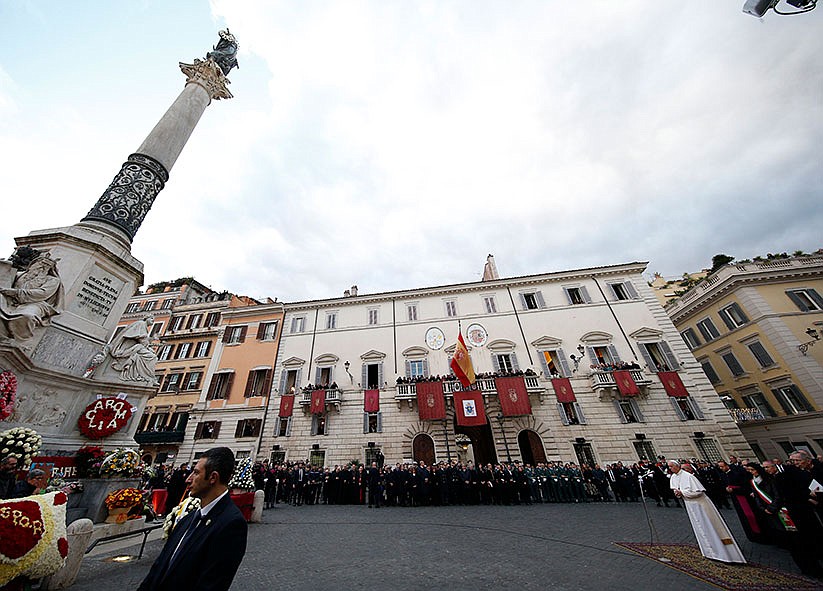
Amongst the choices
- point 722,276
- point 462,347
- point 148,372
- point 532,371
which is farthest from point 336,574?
point 722,276

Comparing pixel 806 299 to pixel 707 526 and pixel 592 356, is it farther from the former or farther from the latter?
pixel 707 526

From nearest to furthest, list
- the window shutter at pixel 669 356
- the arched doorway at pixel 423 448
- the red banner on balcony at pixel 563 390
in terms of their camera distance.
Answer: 1. the arched doorway at pixel 423 448
2. the red banner on balcony at pixel 563 390
3. the window shutter at pixel 669 356

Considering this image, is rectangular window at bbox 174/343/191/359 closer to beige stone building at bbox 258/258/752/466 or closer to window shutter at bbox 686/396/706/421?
beige stone building at bbox 258/258/752/466

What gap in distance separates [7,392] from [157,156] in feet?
24.4

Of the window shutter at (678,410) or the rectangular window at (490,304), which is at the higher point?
the rectangular window at (490,304)

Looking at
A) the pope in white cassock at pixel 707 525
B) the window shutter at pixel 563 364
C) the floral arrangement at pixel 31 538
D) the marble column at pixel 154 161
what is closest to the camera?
the floral arrangement at pixel 31 538

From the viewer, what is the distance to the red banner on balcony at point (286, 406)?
2058 centimetres

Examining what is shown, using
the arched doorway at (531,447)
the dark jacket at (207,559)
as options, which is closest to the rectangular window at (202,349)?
the arched doorway at (531,447)

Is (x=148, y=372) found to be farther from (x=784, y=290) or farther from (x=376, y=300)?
(x=784, y=290)

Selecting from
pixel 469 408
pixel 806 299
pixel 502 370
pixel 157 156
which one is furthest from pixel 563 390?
pixel 157 156

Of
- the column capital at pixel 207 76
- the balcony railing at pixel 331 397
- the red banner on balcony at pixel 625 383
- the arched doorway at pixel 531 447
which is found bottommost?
the arched doorway at pixel 531 447

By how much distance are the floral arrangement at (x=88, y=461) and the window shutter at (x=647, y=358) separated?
24.0m

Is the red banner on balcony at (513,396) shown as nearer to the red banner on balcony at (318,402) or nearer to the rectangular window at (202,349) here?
the red banner on balcony at (318,402)

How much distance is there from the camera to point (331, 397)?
67.4 ft
